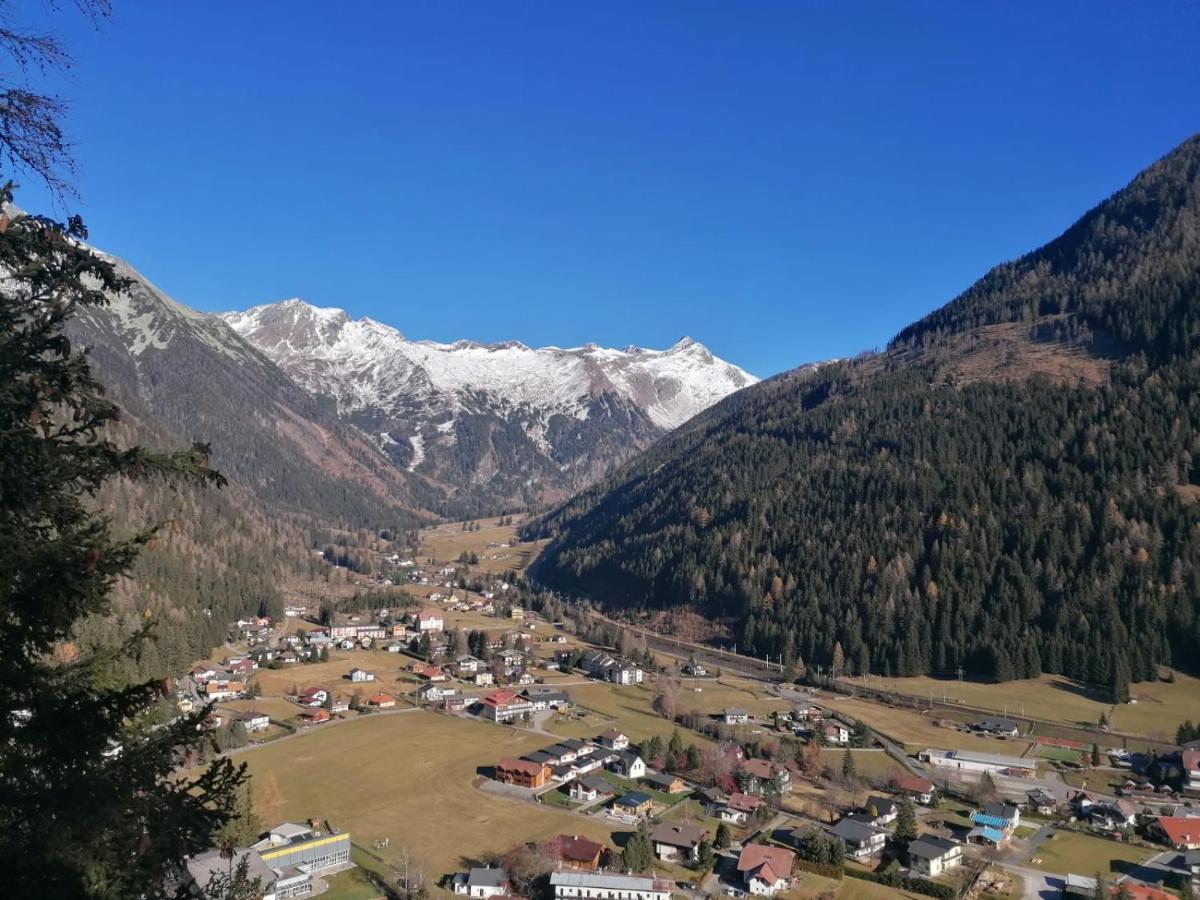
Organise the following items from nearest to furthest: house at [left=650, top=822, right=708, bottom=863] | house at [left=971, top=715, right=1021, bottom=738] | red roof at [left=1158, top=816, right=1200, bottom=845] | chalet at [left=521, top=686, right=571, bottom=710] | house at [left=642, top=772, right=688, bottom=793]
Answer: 1. house at [left=650, top=822, right=708, bottom=863]
2. red roof at [left=1158, top=816, right=1200, bottom=845]
3. house at [left=642, top=772, right=688, bottom=793]
4. house at [left=971, top=715, right=1021, bottom=738]
5. chalet at [left=521, top=686, right=571, bottom=710]

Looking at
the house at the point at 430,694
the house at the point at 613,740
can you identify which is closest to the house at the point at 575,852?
the house at the point at 613,740

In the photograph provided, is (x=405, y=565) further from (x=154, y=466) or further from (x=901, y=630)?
(x=154, y=466)

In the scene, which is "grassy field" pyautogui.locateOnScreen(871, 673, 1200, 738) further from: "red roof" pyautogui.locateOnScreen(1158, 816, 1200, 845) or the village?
"red roof" pyautogui.locateOnScreen(1158, 816, 1200, 845)

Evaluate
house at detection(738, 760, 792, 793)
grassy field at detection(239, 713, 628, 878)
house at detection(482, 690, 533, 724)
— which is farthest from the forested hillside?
grassy field at detection(239, 713, 628, 878)

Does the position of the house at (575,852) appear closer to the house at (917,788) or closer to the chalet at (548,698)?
the house at (917,788)

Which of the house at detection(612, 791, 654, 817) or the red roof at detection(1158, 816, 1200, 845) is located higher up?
the red roof at detection(1158, 816, 1200, 845)

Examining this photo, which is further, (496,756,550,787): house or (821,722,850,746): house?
(821,722,850,746): house
